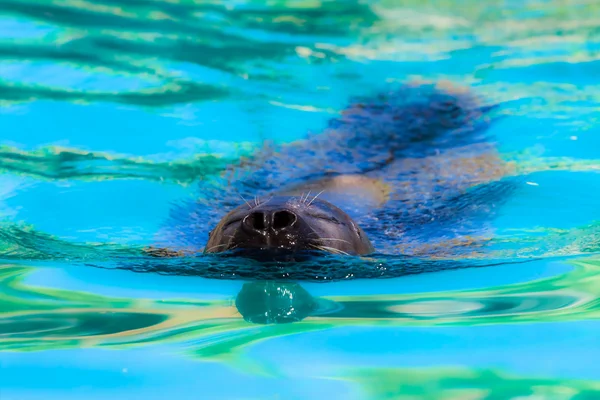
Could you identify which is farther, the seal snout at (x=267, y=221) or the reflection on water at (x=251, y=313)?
the seal snout at (x=267, y=221)

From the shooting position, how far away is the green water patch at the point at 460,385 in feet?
9.46

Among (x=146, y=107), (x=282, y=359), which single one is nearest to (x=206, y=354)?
(x=282, y=359)

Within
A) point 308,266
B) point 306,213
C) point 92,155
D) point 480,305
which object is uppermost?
point 92,155

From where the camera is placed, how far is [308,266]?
13.6 feet

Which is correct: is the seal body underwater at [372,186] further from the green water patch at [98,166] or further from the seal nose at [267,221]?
the green water patch at [98,166]

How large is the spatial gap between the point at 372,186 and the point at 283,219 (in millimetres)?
3062

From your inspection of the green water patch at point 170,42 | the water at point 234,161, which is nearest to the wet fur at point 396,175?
the water at point 234,161

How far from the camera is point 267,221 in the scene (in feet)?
13.3

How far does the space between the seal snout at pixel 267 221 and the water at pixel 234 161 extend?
0.91ft

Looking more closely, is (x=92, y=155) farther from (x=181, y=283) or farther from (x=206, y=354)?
(x=206, y=354)

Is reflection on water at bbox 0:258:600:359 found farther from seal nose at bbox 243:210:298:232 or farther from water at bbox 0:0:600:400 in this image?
seal nose at bbox 243:210:298:232

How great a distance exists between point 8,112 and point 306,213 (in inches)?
189

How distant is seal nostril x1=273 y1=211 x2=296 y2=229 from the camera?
13.4ft

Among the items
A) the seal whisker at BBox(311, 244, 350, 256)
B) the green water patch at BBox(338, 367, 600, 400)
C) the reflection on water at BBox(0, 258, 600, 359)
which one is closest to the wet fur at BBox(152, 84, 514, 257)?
the seal whisker at BBox(311, 244, 350, 256)
